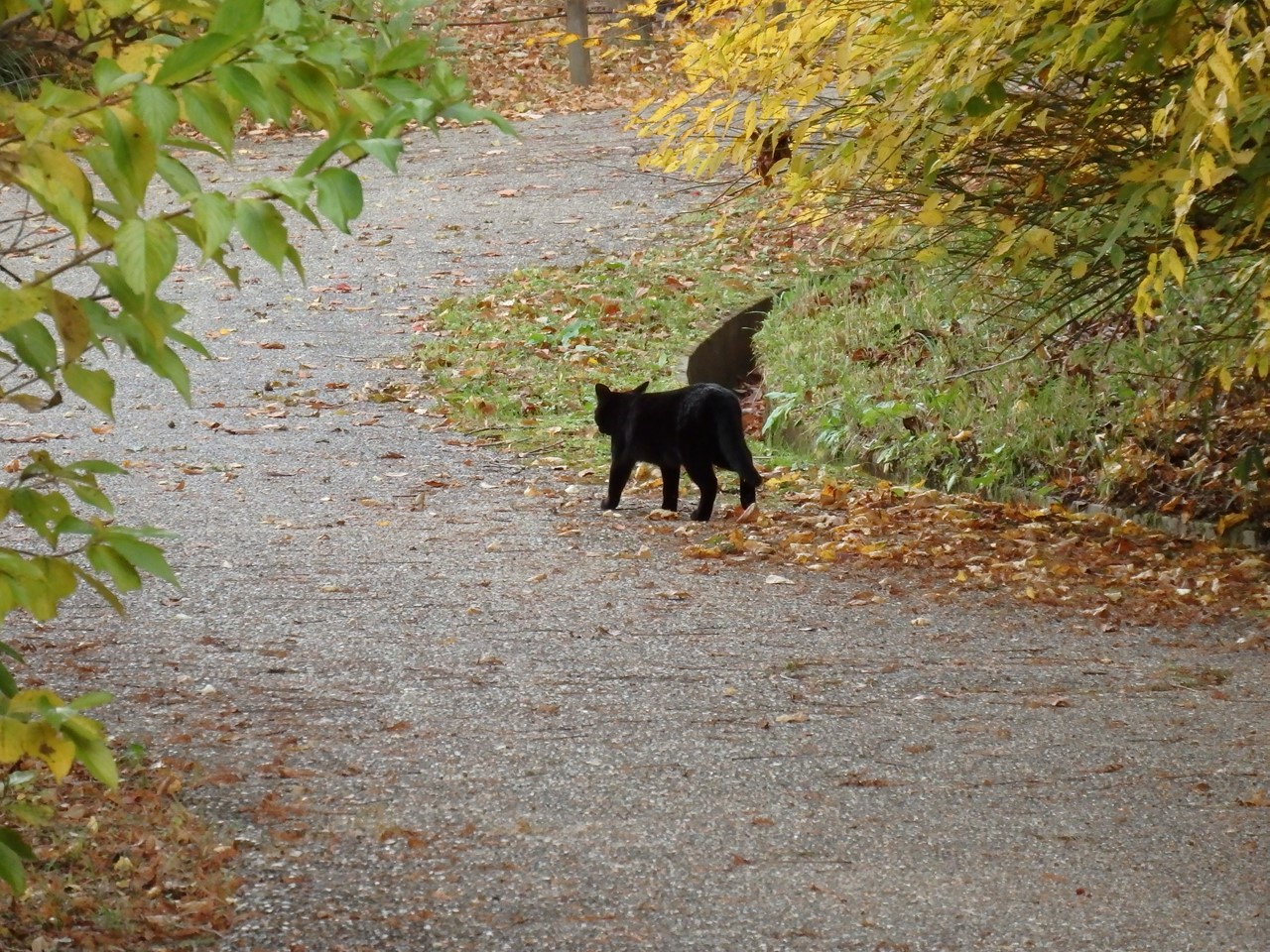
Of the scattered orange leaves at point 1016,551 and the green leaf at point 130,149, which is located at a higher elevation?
the green leaf at point 130,149

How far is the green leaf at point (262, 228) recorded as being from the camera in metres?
1.69

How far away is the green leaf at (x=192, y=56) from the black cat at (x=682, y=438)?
5.94m

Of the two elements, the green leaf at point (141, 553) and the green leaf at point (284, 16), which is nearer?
the green leaf at point (284, 16)

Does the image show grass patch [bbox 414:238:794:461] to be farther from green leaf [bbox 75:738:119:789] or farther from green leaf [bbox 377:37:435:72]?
green leaf [bbox 377:37:435:72]

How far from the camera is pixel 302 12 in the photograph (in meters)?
2.15

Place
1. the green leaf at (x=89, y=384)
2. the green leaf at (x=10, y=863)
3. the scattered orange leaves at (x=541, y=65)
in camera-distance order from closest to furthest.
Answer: the green leaf at (x=89, y=384) → the green leaf at (x=10, y=863) → the scattered orange leaves at (x=541, y=65)

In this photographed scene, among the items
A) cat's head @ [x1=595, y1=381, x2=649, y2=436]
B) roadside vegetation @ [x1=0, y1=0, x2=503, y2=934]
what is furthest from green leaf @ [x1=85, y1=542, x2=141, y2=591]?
cat's head @ [x1=595, y1=381, x2=649, y2=436]

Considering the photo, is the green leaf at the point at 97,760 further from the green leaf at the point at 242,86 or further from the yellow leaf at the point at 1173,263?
the yellow leaf at the point at 1173,263

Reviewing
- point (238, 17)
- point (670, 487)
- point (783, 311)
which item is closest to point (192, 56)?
point (238, 17)

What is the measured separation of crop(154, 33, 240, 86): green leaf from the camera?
1.67 m

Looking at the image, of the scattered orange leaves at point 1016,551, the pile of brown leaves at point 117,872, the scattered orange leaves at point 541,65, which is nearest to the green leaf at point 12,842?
the pile of brown leaves at point 117,872

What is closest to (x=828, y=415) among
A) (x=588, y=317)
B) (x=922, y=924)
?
(x=588, y=317)

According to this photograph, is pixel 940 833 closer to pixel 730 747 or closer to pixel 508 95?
pixel 730 747

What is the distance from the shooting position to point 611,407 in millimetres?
8180
